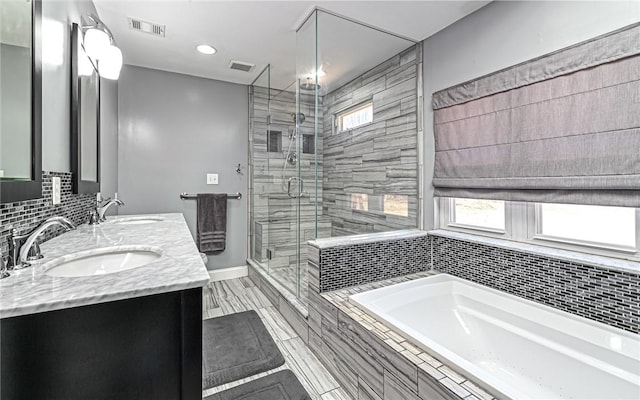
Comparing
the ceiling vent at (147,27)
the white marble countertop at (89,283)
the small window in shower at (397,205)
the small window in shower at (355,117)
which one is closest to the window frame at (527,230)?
the small window in shower at (397,205)

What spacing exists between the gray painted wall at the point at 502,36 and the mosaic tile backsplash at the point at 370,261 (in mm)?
338

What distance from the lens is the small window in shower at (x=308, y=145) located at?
2438mm

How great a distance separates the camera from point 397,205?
8.36 feet

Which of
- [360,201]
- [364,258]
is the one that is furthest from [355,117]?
[364,258]

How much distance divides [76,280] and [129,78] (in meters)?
2.96

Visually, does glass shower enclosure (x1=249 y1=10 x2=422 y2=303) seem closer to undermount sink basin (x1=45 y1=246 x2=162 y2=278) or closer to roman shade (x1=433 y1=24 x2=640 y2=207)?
roman shade (x1=433 y1=24 x2=640 y2=207)

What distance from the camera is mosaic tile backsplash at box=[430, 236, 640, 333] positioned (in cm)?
137

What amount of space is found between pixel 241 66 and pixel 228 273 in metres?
2.37

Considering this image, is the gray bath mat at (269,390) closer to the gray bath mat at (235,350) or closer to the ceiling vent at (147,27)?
the gray bath mat at (235,350)

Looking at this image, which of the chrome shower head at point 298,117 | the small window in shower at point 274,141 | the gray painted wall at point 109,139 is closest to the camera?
the gray painted wall at point 109,139

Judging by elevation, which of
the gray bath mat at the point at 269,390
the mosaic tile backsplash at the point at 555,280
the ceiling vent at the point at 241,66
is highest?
the ceiling vent at the point at 241,66

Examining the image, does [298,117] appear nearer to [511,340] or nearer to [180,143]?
[180,143]

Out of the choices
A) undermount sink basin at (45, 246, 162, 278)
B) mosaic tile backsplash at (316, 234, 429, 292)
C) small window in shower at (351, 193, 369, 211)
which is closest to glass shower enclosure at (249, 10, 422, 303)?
small window in shower at (351, 193, 369, 211)

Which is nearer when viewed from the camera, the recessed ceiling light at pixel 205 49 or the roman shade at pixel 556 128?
the roman shade at pixel 556 128
